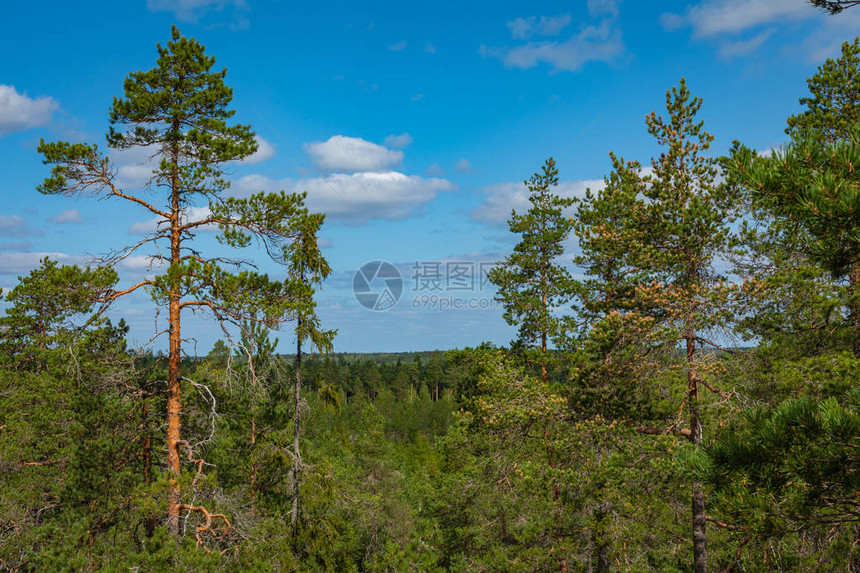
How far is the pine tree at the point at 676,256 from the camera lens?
939cm

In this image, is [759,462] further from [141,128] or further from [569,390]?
[141,128]

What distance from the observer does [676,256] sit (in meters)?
9.45

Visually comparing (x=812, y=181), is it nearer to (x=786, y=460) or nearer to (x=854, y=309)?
(x=786, y=460)

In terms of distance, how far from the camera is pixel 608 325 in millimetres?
9836

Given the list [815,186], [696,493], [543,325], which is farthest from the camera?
[543,325]

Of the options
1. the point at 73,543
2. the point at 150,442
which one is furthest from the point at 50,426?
the point at 73,543

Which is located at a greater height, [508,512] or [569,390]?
[569,390]

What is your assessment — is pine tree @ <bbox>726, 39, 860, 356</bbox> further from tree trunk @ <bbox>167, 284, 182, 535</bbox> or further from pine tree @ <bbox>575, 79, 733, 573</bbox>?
tree trunk @ <bbox>167, 284, 182, 535</bbox>

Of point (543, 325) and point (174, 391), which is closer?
point (174, 391)

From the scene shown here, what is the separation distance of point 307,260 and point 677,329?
875 cm

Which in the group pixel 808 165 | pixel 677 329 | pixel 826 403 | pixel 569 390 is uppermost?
pixel 808 165

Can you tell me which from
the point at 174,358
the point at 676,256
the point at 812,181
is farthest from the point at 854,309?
the point at 174,358

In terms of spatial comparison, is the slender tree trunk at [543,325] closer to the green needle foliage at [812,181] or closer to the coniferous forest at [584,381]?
the coniferous forest at [584,381]

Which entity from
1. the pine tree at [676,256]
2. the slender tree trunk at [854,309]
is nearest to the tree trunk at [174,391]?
the pine tree at [676,256]
